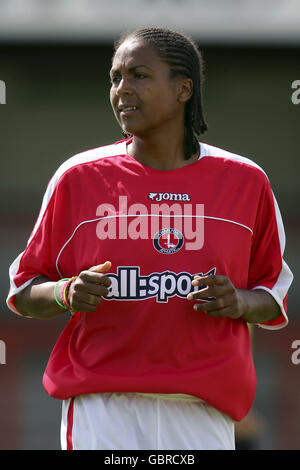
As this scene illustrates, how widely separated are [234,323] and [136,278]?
1.24 feet

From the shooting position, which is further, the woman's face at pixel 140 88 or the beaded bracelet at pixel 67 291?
the woman's face at pixel 140 88

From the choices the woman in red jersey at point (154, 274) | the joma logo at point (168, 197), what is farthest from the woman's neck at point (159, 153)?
the joma logo at point (168, 197)

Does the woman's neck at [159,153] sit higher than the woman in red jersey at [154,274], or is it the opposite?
the woman's neck at [159,153]

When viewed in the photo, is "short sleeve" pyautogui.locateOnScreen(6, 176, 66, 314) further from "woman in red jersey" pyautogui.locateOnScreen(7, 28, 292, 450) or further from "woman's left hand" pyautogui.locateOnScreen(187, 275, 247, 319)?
"woman's left hand" pyautogui.locateOnScreen(187, 275, 247, 319)

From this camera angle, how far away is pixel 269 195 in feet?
9.87

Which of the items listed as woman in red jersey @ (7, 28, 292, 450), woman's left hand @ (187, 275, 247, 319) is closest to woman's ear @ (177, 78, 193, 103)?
woman in red jersey @ (7, 28, 292, 450)

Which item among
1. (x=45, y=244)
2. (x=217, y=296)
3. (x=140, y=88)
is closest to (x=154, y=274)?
(x=217, y=296)

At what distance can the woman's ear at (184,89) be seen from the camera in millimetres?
2992

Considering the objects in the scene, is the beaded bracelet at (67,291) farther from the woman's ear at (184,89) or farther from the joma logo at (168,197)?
the woman's ear at (184,89)

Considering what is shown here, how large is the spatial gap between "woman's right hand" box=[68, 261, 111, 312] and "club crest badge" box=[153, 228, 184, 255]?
→ 219 mm

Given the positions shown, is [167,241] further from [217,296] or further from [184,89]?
[184,89]
